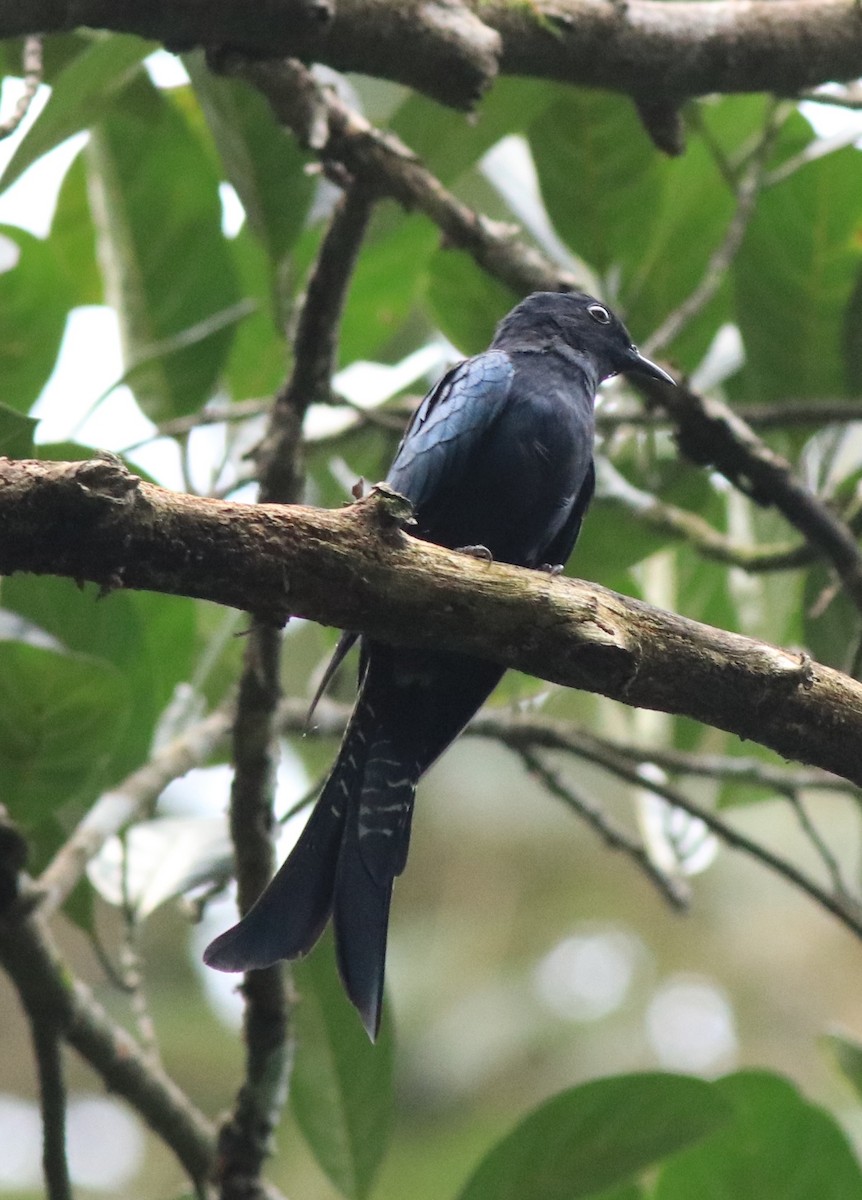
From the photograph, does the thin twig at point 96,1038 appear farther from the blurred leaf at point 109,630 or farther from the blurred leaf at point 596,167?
the blurred leaf at point 596,167

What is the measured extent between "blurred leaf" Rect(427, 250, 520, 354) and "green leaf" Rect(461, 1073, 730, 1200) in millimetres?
2224

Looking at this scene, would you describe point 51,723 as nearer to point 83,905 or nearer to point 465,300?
point 83,905

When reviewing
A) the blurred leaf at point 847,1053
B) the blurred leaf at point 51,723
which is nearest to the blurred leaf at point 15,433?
the blurred leaf at point 51,723

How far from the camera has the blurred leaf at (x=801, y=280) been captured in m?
4.12

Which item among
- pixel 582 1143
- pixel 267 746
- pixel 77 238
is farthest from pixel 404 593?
pixel 77 238

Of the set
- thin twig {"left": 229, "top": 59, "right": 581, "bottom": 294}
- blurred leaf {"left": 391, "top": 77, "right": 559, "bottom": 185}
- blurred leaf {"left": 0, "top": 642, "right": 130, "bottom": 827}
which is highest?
blurred leaf {"left": 391, "top": 77, "right": 559, "bottom": 185}

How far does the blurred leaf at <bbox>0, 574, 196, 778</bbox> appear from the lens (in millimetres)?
3400

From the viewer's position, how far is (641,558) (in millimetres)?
4031

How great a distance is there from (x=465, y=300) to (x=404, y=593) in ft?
7.78

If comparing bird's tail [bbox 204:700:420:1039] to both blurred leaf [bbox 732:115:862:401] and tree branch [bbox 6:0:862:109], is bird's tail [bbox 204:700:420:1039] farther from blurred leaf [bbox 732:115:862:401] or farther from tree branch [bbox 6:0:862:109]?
blurred leaf [bbox 732:115:862:401]

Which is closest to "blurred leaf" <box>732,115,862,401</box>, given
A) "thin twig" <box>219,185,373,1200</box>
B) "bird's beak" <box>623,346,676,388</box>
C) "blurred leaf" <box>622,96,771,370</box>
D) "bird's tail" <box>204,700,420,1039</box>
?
"blurred leaf" <box>622,96,771,370</box>

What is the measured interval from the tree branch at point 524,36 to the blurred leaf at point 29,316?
1235 mm

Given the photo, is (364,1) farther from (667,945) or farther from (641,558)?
(667,945)

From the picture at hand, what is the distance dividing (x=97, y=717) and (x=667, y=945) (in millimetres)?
7662
